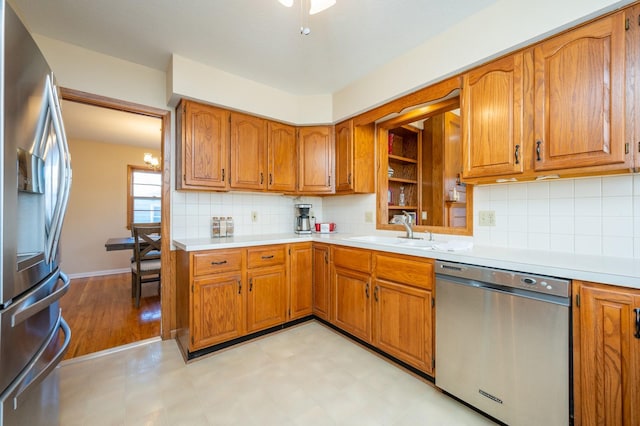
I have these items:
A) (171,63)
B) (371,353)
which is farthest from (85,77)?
(371,353)

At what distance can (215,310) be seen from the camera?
7.36ft

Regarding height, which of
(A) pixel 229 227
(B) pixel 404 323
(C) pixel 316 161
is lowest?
(B) pixel 404 323

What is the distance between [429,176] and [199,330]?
2.51 meters

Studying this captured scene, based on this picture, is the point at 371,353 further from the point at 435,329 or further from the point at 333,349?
the point at 435,329

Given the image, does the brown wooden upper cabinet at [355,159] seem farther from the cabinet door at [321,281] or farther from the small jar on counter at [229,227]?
the small jar on counter at [229,227]

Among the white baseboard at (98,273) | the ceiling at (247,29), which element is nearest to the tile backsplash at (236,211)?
the ceiling at (247,29)

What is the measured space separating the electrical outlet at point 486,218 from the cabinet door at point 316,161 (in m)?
1.51

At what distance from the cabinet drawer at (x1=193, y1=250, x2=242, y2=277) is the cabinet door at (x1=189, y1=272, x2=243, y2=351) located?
6 cm

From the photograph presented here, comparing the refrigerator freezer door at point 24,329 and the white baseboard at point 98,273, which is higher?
the refrigerator freezer door at point 24,329

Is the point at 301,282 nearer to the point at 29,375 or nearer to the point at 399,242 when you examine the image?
the point at 399,242

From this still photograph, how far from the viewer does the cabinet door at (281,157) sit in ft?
9.52

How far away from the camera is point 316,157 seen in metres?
3.08

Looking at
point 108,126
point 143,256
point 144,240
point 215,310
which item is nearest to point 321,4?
point 215,310

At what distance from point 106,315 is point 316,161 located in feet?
9.70
